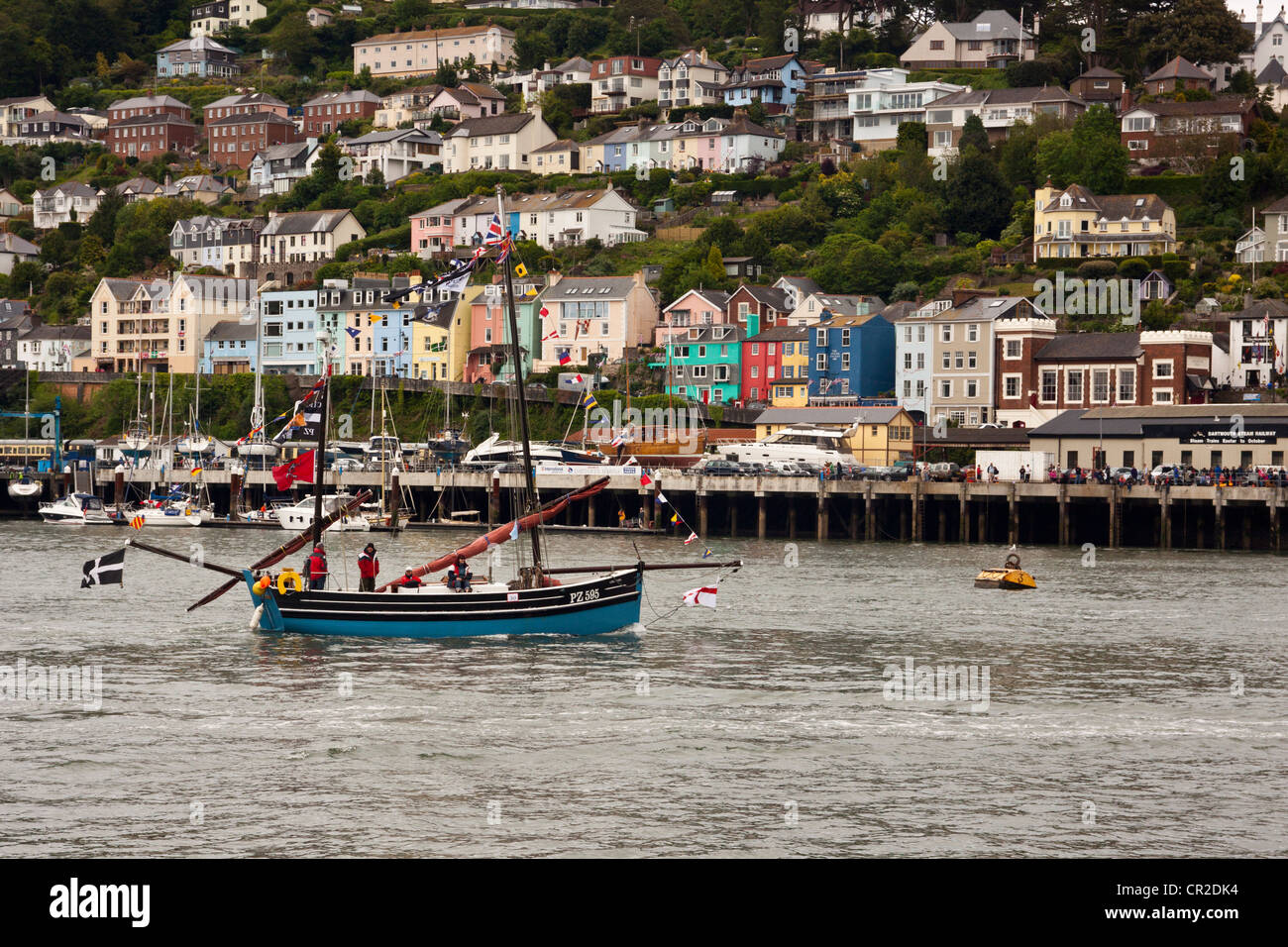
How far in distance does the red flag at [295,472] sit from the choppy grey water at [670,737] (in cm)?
430

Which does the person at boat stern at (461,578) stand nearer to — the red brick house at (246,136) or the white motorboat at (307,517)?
the white motorboat at (307,517)

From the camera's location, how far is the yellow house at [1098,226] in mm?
116812

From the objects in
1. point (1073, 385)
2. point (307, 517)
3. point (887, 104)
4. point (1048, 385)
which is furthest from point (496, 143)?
point (307, 517)

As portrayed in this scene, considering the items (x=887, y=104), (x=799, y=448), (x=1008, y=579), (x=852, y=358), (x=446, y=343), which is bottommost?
(x=1008, y=579)

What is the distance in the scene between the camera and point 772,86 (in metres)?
167

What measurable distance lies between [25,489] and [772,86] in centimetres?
9351

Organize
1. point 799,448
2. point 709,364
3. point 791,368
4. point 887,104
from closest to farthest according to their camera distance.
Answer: point 799,448 → point 791,368 → point 709,364 → point 887,104

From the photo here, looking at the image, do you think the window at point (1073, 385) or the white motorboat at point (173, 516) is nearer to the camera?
the white motorboat at point (173, 516)

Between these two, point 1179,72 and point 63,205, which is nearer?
point 1179,72

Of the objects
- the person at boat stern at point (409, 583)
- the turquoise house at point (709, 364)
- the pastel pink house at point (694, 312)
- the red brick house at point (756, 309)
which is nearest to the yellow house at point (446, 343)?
the pastel pink house at point (694, 312)

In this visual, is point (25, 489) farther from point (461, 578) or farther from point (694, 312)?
point (461, 578)

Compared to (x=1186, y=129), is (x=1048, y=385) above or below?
below

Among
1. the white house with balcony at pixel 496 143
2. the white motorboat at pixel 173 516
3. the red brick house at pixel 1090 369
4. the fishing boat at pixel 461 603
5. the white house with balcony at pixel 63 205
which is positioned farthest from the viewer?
the white house with balcony at pixel 63 205

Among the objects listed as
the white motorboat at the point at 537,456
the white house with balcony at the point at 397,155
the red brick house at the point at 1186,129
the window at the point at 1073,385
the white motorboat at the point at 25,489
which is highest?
the white house with balcony at the point at 397,155
